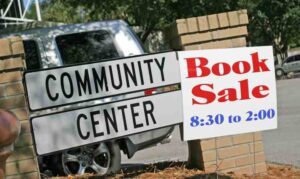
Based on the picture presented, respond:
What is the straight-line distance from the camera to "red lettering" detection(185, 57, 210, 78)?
17.1 ft

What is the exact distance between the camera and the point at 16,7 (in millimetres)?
33219

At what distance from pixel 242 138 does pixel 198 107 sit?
902 millimetres

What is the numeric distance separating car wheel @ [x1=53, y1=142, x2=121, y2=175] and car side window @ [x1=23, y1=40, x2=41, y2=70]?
119 centimetres

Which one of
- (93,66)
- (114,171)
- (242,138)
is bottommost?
(114,171)

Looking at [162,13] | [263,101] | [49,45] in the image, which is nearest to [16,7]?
[162,13]

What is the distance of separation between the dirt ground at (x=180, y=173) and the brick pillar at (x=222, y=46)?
4.4 inches

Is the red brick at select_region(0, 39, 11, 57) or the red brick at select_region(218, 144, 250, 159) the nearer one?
the red brick at select_region(0, 39, 11, 57)

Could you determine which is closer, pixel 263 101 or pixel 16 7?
pixel 263 101

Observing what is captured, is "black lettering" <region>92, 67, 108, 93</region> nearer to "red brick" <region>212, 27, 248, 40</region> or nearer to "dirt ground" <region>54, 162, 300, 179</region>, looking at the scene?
"dirt ground" <region>54, 162, 300, 179</region>

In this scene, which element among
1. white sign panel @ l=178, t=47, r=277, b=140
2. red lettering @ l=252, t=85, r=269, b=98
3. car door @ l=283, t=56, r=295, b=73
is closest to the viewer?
white sign panel @ l=178, t=47, r=277, b=140

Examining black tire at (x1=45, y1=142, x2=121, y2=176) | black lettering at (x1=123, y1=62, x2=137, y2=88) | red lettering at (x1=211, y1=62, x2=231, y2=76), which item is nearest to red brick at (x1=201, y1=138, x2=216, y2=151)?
red lettering at (x1=211, y1=62, x2=231, y2=76)

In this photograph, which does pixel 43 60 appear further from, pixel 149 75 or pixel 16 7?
pixel 16 7

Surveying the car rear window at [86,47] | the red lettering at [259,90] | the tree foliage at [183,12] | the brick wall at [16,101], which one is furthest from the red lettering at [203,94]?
the tree foliage at [183,12]

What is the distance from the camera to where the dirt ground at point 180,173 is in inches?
225
